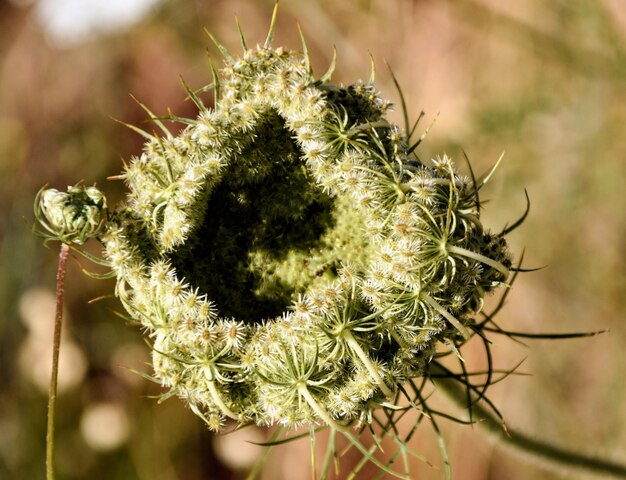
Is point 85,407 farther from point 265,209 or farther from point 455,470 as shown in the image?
point 265,209

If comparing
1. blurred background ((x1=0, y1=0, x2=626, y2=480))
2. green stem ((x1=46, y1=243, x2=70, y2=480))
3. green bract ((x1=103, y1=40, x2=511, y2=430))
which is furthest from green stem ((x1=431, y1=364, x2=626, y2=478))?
green stem ((x1=46, y1=243, x2=70, y2=480))

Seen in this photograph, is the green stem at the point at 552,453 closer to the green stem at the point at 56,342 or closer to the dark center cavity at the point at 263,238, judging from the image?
the dark center cavity at the point at 263,238

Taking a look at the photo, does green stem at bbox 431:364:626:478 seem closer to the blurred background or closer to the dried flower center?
the dried flower center

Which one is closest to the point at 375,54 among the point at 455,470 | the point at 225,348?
the point at 455,470

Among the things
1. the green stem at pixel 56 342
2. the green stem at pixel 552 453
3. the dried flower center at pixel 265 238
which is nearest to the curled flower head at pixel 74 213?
the green stem at pixel 56 342

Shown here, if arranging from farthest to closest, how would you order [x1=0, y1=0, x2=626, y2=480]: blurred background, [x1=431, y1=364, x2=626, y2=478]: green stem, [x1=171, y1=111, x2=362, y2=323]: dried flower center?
[x1=0, y1=0, x2=626, y2=480]: blurred background → [x1=431, y1=364, x2=626, y2=478]: green stem → [x1=171, y1=111, x2=362, y2=323]: dried flower center
